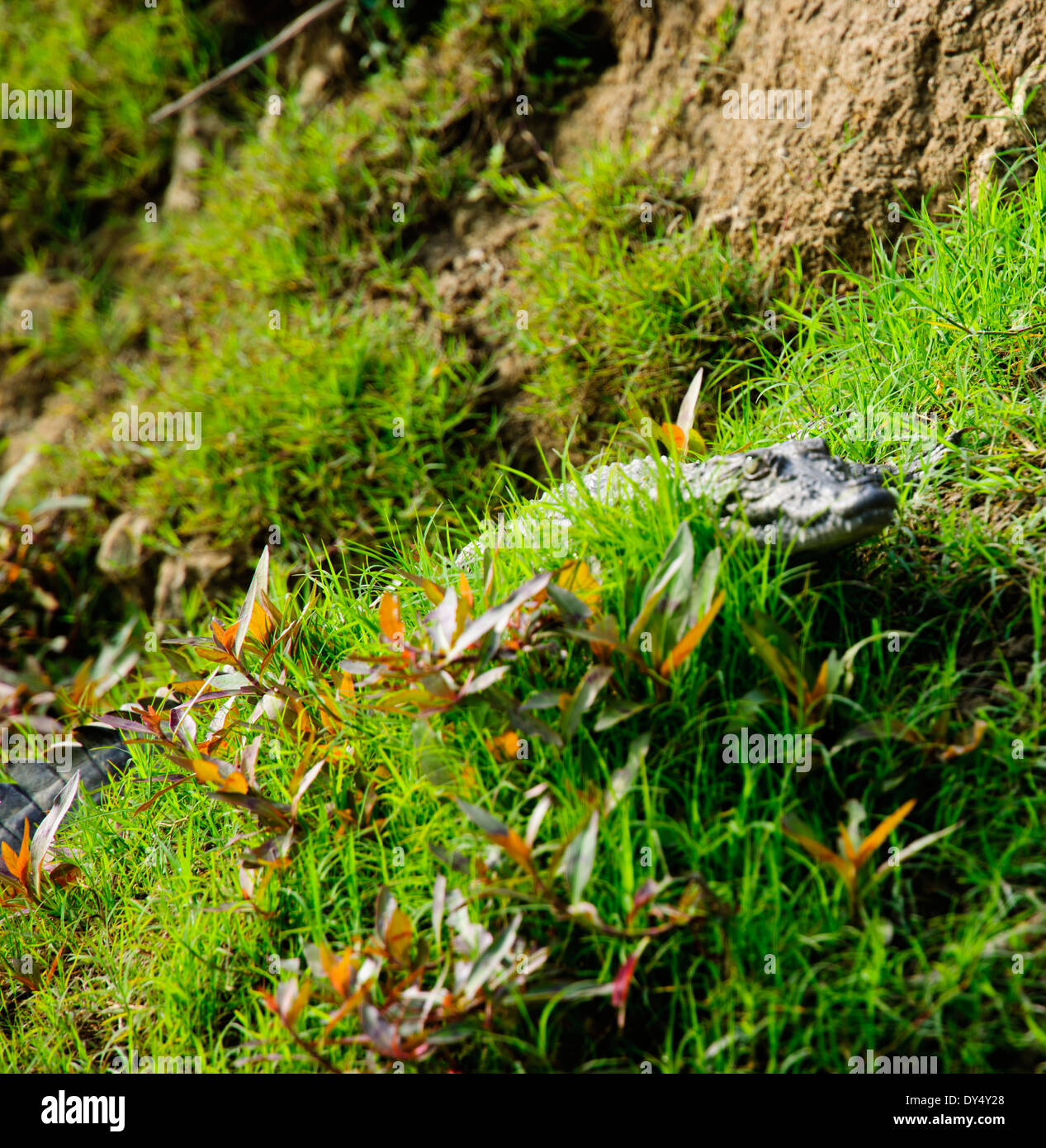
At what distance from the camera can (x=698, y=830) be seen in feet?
5.91

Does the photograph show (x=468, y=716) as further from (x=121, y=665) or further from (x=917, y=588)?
(x=121, y=665)

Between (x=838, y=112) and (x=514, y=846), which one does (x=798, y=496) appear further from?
(x=838, y=112)

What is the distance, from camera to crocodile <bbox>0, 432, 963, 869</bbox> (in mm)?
1939

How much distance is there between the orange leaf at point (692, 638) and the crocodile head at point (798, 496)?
0.23 m

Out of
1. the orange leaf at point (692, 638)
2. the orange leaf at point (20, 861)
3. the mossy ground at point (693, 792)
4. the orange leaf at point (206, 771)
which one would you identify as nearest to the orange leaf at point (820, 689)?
the mossy ground at point (693, 792)

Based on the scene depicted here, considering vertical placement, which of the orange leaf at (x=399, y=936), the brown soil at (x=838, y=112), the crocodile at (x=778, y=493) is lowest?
the orange leaf at (x=399, y=936)

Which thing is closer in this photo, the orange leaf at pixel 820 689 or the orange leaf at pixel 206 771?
the orange leaf at pixel 820 689

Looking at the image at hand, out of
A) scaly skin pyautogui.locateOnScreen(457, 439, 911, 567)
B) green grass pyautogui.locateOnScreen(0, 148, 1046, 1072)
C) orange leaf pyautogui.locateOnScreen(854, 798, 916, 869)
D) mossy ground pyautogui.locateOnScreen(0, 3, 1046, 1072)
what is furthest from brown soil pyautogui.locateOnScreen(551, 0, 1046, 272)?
orange leaf pyautogui.locateOnScreen(854, 798, 916, 869)

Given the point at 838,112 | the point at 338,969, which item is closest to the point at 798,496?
the point at 338,969

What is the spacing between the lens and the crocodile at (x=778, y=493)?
1.94m

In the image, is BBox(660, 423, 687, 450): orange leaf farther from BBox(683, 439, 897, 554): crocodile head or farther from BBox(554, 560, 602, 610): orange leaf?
BBox(554, 560, 602, 610): orange leaf

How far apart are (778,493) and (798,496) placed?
5 centimetres

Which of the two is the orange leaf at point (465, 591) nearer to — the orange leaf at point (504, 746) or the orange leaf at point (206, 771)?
the orange leaf at point (504, 746)

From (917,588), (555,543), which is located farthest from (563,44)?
(917,588)
